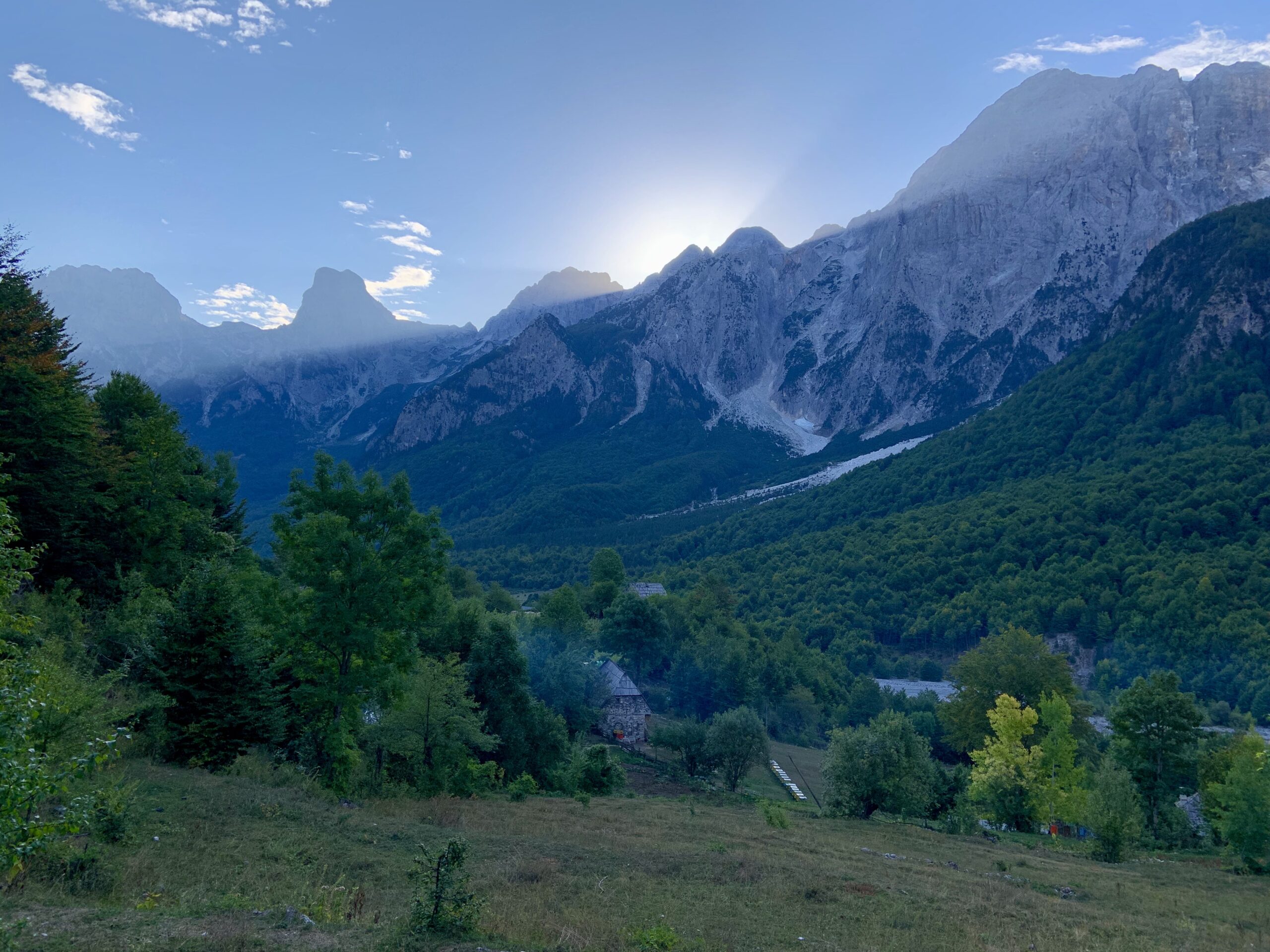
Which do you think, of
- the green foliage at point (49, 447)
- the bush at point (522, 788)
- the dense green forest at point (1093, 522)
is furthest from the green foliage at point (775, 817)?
the dense green forest at point (1093, 522)

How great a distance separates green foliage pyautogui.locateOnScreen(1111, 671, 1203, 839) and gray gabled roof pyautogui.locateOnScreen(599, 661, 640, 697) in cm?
3139

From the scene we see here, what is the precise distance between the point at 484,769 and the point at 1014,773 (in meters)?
29.6

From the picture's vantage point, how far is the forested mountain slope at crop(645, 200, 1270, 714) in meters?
91.6

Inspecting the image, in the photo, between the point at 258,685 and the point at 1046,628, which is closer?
the point at 258,685

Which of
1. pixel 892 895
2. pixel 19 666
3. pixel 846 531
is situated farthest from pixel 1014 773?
pixel 846 531

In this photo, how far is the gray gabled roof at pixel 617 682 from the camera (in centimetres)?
5341

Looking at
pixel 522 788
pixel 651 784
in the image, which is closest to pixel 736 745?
pixel 651 784

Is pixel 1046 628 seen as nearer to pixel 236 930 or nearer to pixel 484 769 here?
pixel 484 769

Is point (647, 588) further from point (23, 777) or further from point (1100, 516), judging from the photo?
point (23, 777)

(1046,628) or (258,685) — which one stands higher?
(258,685)

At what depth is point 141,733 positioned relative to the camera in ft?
61.5

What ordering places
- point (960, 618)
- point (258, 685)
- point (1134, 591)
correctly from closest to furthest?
point (258, 685) < point (1134, 591) < point (960, 618)

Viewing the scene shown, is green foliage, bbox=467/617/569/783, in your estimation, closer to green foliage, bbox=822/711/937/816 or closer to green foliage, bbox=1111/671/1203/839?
green foliage, bbox=822/711/937/816

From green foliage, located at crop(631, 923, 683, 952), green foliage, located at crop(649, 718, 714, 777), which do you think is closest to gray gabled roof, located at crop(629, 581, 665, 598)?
green foliage, located at crop(649, 718, 714, 777)
